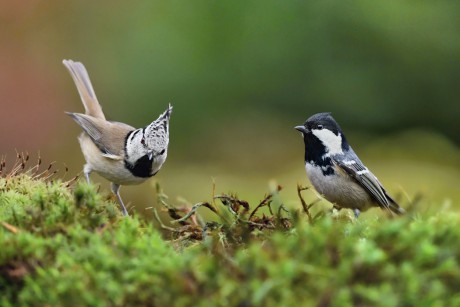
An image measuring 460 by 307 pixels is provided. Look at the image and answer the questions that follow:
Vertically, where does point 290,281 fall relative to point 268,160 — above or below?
above

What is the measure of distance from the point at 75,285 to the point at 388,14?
717 cm

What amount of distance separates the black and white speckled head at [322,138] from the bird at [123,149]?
2.06 feet

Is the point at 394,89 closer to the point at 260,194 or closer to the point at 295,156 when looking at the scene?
the point at 295,156

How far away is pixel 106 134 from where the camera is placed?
12.1 feet

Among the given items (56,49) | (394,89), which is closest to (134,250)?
(394,89)

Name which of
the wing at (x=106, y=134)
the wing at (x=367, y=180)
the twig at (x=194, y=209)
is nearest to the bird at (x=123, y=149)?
the wing at (x=106, y=134)

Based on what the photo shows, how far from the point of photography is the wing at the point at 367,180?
3.29 m

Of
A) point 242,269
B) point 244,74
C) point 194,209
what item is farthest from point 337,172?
point 244,74

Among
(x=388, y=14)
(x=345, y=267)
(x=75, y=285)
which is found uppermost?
(x=388, y=14)

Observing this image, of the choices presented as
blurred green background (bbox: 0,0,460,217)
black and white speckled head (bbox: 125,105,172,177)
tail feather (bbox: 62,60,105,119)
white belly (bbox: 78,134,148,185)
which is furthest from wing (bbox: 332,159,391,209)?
blurred green background (bbox: 0,0,460,217)

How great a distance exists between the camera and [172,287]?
1.34 metres

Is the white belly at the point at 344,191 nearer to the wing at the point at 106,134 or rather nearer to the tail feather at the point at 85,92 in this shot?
the wing at the point at 106,134

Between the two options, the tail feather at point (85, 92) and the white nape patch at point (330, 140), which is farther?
the tail feather at point (85, 92)

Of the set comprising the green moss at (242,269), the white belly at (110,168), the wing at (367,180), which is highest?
the green moss at (242,269)
